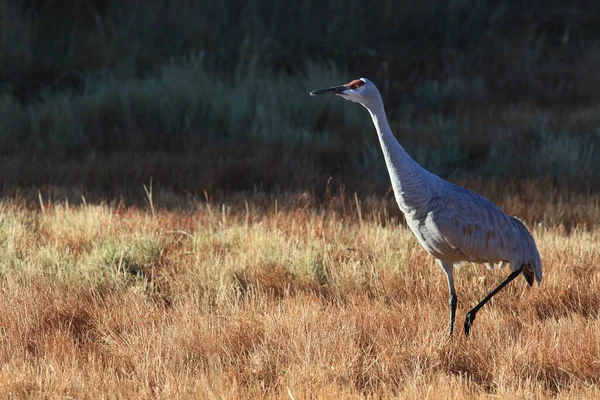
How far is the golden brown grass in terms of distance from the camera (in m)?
4.39

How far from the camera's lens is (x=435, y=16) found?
58.3 ft

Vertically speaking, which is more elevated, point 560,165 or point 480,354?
point 480,354

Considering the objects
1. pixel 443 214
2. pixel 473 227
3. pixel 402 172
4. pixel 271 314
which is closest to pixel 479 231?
pixel 473 227

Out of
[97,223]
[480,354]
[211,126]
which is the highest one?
[480,354]

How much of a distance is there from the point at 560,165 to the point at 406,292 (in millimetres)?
4833

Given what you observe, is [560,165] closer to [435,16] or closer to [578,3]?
[435,16]

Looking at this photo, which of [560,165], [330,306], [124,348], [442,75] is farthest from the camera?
[442,75]

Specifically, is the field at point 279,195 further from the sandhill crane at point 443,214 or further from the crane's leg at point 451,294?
the sandhill crane at point 443,214

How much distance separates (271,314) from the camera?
5.12 meters

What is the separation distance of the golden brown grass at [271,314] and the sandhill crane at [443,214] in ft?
1.38

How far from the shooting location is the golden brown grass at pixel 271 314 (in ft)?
14.4

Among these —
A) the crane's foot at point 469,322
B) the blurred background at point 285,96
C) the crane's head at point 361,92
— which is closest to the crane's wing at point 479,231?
the crane's foot at point 469,322

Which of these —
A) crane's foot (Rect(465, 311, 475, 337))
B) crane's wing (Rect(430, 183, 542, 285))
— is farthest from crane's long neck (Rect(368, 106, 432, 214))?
crane's foot (Rect(465, 311, 475, 337))

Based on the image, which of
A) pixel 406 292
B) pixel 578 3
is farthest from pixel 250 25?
pixel 406 292
